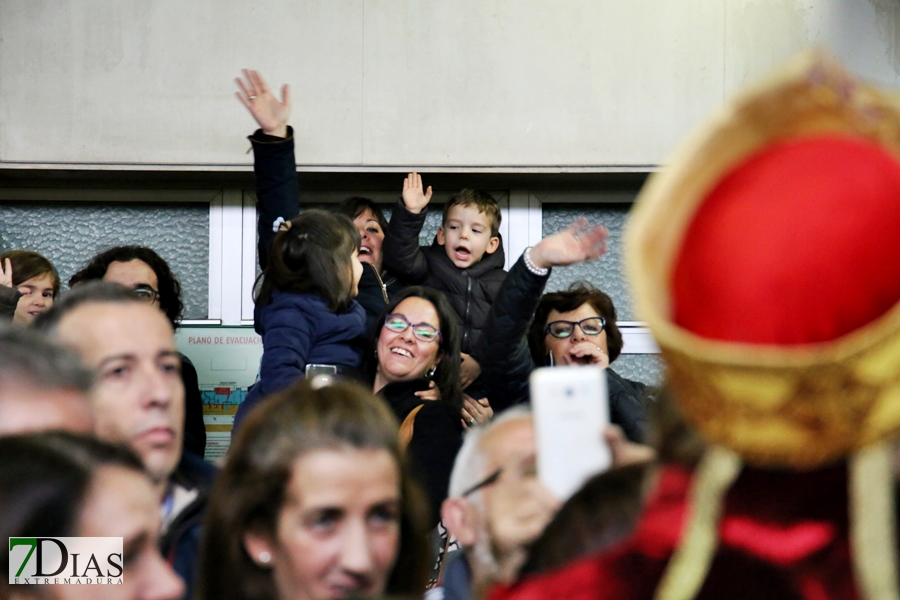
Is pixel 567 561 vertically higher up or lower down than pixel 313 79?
lower down

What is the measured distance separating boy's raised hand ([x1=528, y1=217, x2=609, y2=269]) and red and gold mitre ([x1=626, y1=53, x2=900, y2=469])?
2.43 m

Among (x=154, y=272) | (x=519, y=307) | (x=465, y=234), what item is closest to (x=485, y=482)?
(x=519, y=307)

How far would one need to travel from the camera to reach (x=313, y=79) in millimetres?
4953

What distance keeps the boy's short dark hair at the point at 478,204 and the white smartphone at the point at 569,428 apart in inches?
125

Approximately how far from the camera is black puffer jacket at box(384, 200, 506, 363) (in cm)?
432

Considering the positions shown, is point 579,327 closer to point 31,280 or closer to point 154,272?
point 154,272

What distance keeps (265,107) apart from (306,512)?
8.38 feet

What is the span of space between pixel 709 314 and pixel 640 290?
0.06m

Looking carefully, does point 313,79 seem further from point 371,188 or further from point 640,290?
point 640,290

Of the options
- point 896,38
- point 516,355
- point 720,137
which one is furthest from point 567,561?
point 896,38

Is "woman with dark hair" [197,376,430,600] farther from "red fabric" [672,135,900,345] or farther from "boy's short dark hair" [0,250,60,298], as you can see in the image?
"boy's short dark hair" [0,250,60,298]

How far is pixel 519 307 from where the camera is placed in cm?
328

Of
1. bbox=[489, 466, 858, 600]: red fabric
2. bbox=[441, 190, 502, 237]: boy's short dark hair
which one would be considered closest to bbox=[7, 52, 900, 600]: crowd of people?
bbox=[489, 466, 858, 600]: red fabric

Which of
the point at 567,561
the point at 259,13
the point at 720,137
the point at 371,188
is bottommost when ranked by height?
the point at 567,561
